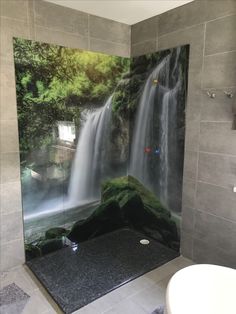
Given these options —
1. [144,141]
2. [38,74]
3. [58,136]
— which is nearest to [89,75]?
[38,74]

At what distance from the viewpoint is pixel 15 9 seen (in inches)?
81.5

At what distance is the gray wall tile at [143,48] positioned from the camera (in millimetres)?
2581

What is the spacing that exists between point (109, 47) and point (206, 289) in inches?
93.8

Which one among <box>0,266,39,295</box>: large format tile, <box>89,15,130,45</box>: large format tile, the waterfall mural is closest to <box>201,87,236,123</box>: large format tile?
the waterfall mural

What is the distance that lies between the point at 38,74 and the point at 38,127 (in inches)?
18.6

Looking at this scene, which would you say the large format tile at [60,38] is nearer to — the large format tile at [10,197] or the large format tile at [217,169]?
the large format tile at [10,197]

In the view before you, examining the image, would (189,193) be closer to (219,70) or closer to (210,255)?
(210,255)

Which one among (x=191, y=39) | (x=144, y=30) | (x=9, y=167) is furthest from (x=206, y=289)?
(x=144, y=30)

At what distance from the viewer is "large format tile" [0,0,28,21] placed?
2021 millimetres

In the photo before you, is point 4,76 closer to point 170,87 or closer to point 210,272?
point 170,87

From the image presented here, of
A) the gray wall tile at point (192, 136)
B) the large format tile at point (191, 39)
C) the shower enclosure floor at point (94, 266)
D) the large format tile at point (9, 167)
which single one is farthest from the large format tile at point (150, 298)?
the large format tile at point (191, 39)

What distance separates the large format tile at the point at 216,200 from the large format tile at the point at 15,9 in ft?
6.94

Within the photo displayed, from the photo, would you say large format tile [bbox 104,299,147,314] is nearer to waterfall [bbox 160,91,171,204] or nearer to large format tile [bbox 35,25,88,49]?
waterfall [bbox 160,91,171,204]

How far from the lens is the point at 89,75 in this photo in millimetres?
2586
